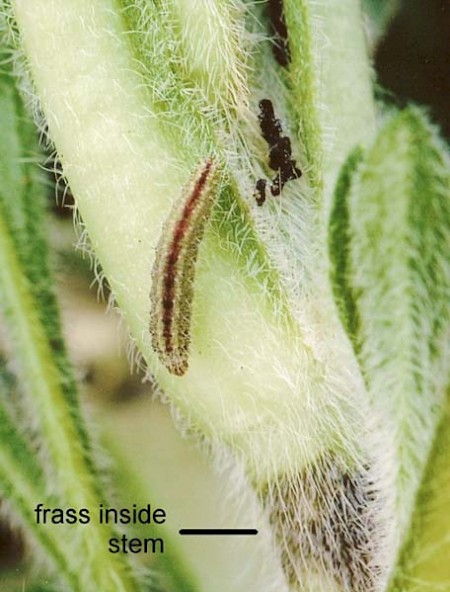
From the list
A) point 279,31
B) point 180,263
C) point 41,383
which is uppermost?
point 279,31

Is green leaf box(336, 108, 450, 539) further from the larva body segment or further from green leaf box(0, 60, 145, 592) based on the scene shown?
green leaf box(0, 60, 145, 592)

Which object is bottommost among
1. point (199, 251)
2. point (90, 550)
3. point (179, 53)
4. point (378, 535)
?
point (90, 550)

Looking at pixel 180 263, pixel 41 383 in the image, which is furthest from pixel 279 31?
pixel 41 383

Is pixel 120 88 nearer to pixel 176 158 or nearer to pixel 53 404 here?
pixel 176 158

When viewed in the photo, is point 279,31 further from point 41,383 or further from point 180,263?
point 41,383

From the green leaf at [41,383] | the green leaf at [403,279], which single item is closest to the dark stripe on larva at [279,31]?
the green leaf at [403,279]

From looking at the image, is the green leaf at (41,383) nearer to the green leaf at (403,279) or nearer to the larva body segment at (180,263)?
the larva body segment at (180,263)

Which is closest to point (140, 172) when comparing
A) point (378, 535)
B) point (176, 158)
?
point (176, 158)
